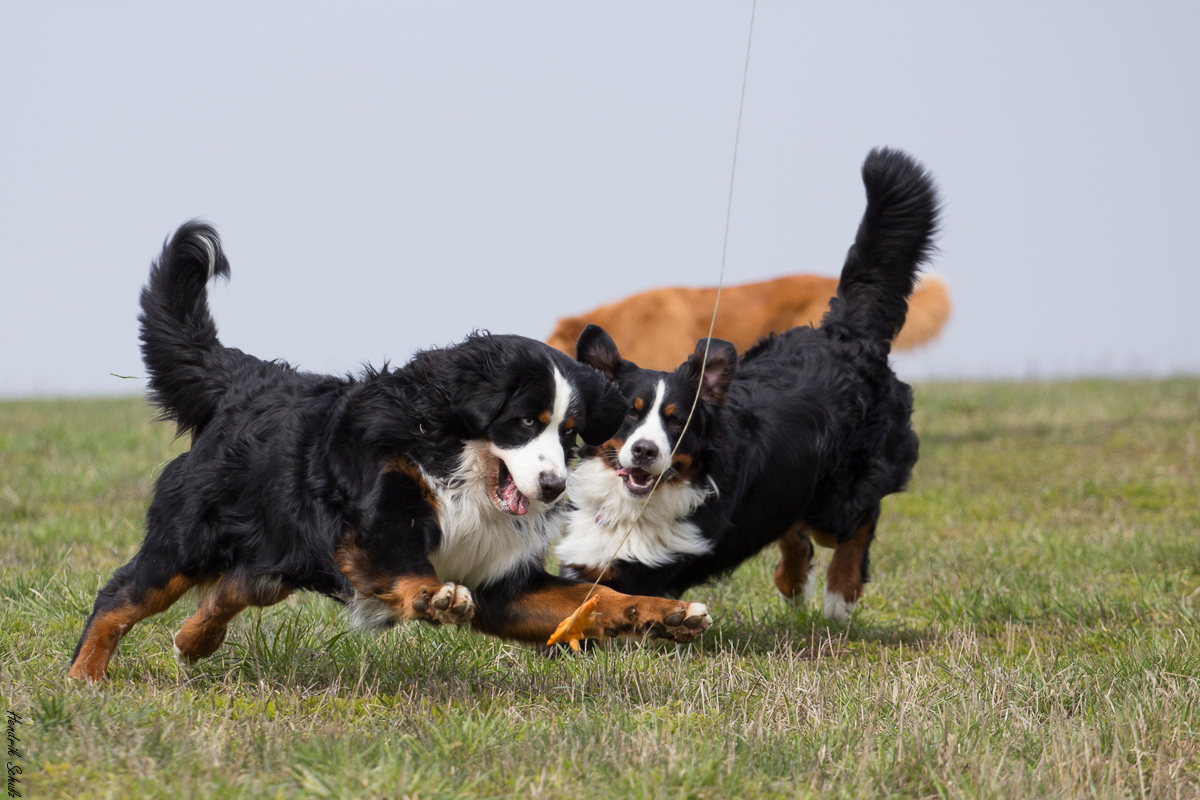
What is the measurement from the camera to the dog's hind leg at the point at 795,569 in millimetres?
5547

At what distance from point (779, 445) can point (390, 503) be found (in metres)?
2.22

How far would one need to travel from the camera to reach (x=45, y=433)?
9711 mm

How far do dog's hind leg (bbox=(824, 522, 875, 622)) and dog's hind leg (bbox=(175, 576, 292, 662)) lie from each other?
9.49 ft

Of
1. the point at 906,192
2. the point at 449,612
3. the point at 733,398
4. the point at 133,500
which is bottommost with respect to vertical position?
the point at 133,500

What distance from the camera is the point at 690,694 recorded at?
133 inches

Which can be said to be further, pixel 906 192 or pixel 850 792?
pixel 906 192

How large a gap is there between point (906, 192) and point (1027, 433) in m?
6.50

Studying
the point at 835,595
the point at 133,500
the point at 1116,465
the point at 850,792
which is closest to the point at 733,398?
the point at 835,595

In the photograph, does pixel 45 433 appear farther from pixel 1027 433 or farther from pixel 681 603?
pixel 1027 433

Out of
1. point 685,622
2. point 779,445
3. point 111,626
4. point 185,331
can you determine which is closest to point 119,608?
point 111,626

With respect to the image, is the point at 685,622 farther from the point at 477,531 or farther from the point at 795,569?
the point at 795,569

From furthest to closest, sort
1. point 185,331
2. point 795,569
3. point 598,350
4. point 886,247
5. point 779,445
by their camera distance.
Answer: point 795,569 < point 886,247 < point 779,445 < point 598,350 < point 185,331

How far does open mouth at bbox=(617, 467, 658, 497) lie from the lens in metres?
4.48

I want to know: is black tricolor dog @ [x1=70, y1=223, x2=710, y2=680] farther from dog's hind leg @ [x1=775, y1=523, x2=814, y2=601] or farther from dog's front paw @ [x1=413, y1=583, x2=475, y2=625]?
dog's hind leg @ [x1=775, y1=523, x2=814, y2=601]
